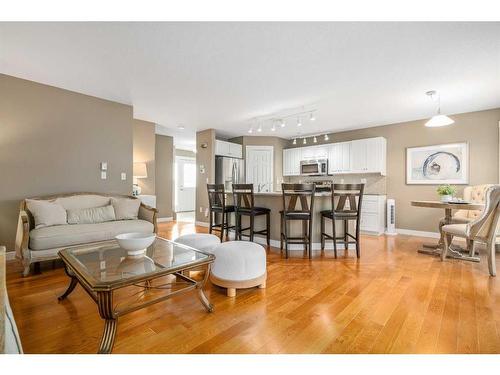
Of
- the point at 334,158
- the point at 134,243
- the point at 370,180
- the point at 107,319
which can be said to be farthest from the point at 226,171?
the point at 107,319

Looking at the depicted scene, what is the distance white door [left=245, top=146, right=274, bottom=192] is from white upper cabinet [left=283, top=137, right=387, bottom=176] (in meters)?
0.59

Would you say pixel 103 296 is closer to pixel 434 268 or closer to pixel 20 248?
pixel 20 248

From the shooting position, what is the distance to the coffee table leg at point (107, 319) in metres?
1.27

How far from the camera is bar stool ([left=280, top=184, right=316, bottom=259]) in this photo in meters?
3.05

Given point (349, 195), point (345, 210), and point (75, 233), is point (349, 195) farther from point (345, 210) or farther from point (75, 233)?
point (75, 233)

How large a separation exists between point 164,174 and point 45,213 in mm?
3650

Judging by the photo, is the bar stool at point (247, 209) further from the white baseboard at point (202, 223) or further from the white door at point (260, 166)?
the white door at point (260, 166)

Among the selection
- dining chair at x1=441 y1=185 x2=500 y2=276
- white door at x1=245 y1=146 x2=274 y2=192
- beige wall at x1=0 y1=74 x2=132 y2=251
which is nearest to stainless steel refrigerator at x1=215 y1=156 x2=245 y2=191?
white door at x1=245 y1=146 x2=274 y2=192

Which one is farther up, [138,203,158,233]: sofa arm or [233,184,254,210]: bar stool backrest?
[233,184,254,210]: bar stool backrest

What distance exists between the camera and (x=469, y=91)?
129 inches

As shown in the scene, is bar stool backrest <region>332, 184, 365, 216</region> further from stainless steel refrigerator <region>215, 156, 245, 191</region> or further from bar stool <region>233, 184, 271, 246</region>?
stainless steel refrigerator <region>215, 156, 245, 191</region>
